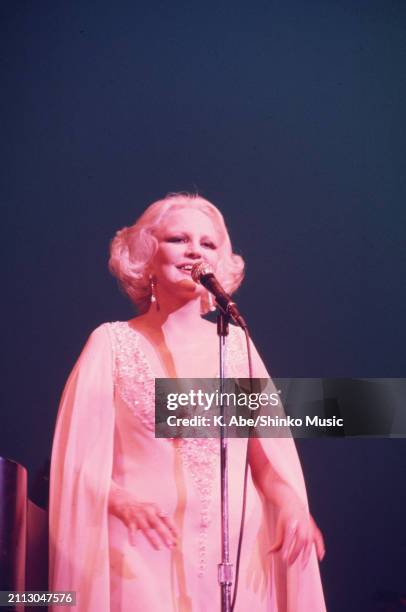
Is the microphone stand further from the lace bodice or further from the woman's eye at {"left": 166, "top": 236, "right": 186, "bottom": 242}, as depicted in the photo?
the woman's eye at {"left": 166, "top": 236, "right": 186, "bottom": 242}

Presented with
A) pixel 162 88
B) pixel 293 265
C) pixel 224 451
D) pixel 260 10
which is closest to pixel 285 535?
pixel 224 451

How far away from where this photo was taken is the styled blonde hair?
7.38ft

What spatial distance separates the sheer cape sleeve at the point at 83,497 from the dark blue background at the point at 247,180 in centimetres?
13

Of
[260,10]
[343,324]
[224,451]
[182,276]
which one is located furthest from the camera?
[260,10]

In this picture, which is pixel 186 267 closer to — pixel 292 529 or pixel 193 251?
pixel 193 251

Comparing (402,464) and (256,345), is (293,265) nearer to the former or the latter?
(256,345)

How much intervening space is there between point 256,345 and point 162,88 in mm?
902

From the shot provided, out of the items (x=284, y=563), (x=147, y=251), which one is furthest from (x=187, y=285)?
(x=284, y=563)

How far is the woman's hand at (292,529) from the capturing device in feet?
6.91

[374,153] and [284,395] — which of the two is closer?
[284,395]

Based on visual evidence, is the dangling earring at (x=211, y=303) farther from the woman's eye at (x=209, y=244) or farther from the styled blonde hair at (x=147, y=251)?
the woman's eye at (x=209, y=244)

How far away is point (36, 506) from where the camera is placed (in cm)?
208

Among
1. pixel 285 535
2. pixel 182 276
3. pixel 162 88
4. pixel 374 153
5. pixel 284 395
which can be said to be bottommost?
pixel 285 535

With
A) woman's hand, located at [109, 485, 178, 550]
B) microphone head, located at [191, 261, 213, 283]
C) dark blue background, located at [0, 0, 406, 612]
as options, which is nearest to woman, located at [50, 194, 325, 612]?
woman's hand, located at [109, 485, 178, 550]
